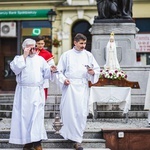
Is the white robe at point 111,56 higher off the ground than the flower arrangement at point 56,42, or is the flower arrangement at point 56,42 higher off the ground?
the flower arrangement at point 56,42

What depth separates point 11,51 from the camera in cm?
2995

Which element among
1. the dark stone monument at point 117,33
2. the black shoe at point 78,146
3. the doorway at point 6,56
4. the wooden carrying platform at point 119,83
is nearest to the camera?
the black shoe at point 78,146

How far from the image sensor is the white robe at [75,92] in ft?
30.3

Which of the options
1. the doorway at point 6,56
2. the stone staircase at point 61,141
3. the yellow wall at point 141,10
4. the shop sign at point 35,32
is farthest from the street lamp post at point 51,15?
the stone staircase at point 61,141

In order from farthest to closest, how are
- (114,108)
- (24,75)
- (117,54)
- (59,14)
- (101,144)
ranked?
1. (59,14)
2. (117,54)
3. (114,108)
4. (101,144)
5. (24,75)

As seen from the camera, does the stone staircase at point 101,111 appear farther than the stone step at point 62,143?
Yes

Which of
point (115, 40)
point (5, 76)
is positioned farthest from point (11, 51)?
point (115, 40)

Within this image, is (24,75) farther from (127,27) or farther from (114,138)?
(127,27)

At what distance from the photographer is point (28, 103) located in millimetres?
8953

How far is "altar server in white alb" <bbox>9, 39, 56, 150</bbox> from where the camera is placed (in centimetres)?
889

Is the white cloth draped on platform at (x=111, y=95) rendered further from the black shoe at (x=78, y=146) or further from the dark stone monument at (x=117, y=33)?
the dark stone monument at (x=117, y=33)

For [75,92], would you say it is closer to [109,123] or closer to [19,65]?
[19,65]

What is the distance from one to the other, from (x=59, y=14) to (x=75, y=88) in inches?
795

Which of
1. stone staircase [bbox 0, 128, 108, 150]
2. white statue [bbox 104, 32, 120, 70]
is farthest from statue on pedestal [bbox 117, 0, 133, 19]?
stone staircase [bbox 0, 128, 108, 150]
